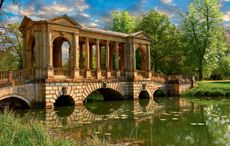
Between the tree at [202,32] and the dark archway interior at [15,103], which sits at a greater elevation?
the tree at [202,32]

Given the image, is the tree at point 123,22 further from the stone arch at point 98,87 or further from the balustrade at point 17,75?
the balustrade at point 17,75

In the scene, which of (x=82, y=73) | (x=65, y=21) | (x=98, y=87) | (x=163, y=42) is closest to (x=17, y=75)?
(x=65, y=21)

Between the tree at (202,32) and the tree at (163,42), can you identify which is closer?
the tree at (202,32)

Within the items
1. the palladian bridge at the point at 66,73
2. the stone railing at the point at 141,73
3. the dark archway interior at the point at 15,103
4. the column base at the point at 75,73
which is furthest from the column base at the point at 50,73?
the stone railing at the point at 141,73

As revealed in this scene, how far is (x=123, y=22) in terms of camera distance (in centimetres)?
4862

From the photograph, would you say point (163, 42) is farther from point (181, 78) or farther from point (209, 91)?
point (209, 91)

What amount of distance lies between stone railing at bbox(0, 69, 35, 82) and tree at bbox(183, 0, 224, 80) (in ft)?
82.6

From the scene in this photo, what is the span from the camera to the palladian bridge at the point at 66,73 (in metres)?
21.8

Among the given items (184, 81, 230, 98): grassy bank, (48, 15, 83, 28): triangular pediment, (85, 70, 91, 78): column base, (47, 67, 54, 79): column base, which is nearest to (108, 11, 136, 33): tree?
(184, 81, 230, 98): grassy bank

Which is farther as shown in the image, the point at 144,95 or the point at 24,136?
the point at 144,95

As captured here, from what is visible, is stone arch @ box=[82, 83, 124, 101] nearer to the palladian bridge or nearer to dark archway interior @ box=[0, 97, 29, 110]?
the palladian bridge

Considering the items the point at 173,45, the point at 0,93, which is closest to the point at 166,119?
the point at 0,93

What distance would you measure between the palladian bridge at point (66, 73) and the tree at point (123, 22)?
15499 mm

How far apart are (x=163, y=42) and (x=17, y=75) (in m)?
24.9
